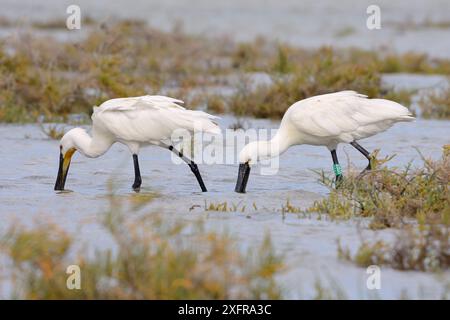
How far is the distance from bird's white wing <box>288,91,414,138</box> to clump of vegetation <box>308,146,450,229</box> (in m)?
1.21

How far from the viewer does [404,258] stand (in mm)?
6672

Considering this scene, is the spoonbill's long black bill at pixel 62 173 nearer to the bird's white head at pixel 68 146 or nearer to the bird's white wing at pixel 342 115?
the bird's white head at pixel 68 146

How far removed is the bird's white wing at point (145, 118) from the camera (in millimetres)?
9898

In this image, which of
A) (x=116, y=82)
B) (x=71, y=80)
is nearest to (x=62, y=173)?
(x=116, y=82)

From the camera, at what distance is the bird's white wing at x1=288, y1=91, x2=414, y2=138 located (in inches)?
394

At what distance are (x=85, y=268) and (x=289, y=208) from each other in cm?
293

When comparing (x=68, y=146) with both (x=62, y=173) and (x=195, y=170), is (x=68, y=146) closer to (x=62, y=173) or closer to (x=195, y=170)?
(x=62, y=173)

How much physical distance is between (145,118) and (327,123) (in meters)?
1.67

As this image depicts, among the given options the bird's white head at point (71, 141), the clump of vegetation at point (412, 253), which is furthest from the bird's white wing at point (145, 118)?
the clump of vegetation at point (412, 253)

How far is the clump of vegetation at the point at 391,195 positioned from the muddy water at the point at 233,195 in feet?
0.71

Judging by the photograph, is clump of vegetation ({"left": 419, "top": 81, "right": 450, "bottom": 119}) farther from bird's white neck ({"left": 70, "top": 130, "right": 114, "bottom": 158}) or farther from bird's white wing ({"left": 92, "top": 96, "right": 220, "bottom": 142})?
bird's white neck ({"left": 70, "top": 130, "right": 114, "bottom": 158})
